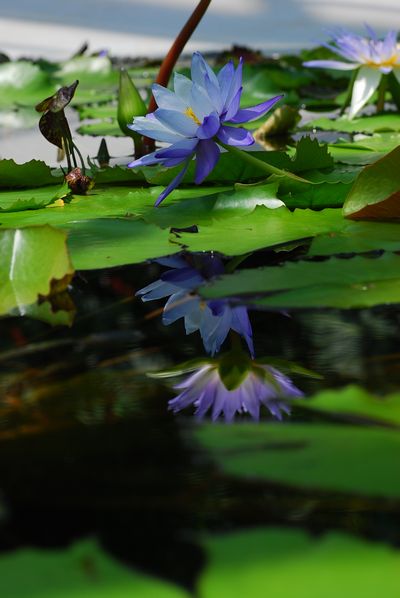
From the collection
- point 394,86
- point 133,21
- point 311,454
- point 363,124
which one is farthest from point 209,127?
point 133,21

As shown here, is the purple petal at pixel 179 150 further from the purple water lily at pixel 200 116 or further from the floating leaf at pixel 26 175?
the floating leaf at pixel 26 175

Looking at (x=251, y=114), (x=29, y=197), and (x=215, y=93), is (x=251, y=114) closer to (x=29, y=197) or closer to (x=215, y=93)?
(x=215, y=93)

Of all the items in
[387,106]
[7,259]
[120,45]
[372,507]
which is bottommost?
[372,507]

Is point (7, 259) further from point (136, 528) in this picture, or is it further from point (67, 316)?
point (136, 528)

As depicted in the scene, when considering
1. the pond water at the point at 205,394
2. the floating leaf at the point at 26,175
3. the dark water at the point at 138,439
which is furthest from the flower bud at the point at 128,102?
the dark water at the point at 138,439

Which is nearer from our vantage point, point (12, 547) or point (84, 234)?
point (12, 547)

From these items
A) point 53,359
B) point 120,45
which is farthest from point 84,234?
point 120,45

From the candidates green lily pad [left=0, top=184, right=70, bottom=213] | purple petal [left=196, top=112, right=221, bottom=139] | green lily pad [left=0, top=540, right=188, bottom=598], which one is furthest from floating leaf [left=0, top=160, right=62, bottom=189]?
green lily pad [left=0, top=540, right=188, bottom=598]

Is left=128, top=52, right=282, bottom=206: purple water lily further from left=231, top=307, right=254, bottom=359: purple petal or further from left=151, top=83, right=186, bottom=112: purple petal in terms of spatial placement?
left=231, top=307, right=254, bottom=359: purple petal

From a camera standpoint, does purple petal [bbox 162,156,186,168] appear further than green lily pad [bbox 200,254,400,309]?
Yes
